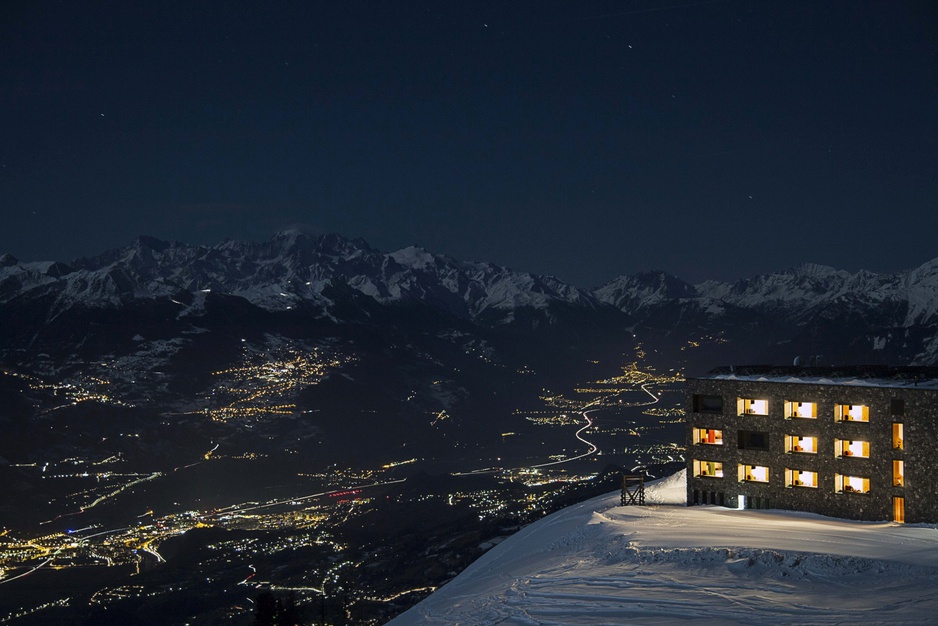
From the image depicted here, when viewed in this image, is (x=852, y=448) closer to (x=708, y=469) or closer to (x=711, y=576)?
(x=708, y=469)

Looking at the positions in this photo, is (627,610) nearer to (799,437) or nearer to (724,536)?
(724,536)

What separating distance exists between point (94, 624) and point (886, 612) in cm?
9402

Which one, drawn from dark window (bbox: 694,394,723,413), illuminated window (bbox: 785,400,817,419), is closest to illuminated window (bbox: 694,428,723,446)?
dark window (bbox: 694,394,723,413)

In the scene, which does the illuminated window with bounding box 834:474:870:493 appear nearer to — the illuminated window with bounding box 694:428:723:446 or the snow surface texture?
the snow surface texture

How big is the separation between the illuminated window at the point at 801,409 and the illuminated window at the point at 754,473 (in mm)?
3930

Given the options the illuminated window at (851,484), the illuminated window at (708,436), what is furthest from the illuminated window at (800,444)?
the illuminated window at (708,436)

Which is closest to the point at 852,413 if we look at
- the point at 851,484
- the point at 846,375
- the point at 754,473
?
the point at 846,375

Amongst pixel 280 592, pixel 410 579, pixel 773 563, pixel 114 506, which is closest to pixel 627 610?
pixel 773 563

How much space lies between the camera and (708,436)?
173 feet

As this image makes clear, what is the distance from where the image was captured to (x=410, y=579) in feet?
292

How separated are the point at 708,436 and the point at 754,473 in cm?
392

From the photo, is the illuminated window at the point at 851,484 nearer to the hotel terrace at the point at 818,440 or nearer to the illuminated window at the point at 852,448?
the hotel terrace at the point at 818,440

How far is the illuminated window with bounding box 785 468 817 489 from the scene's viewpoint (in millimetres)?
47219

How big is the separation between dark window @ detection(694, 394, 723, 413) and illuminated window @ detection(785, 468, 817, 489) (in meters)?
6.01
